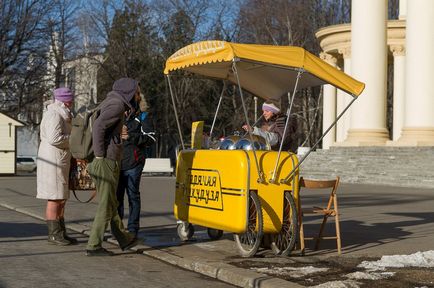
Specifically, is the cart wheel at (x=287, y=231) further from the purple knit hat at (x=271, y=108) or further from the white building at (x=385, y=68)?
the white building at (x=385, y=68)

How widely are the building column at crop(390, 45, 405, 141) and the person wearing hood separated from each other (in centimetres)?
3777

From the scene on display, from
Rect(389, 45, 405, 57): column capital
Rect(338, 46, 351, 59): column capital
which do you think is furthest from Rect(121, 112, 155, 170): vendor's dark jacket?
Rect(338, 46, 351, 59): column capital

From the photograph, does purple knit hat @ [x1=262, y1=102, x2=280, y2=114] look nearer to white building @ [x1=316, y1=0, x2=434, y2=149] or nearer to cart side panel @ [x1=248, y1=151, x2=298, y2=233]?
cart side panel @ [x1=248, y1=151, x2=298, y2=233]

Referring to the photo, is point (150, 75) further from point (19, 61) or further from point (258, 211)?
point (258, 211)

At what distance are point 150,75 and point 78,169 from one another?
50.5m

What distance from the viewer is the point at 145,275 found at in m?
8.98

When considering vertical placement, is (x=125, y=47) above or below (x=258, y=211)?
above

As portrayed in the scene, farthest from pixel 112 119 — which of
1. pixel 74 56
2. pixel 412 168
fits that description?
pixel 74 56

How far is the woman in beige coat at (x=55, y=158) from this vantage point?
11055mm

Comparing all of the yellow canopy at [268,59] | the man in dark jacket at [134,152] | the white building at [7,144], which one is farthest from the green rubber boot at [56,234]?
the white building at [7,144]

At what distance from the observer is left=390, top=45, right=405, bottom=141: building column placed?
153ft

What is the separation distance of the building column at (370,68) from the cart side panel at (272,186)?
29053 millimetres

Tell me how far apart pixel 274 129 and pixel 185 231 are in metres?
1.91

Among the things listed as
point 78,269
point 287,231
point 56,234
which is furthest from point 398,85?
point 78,269
